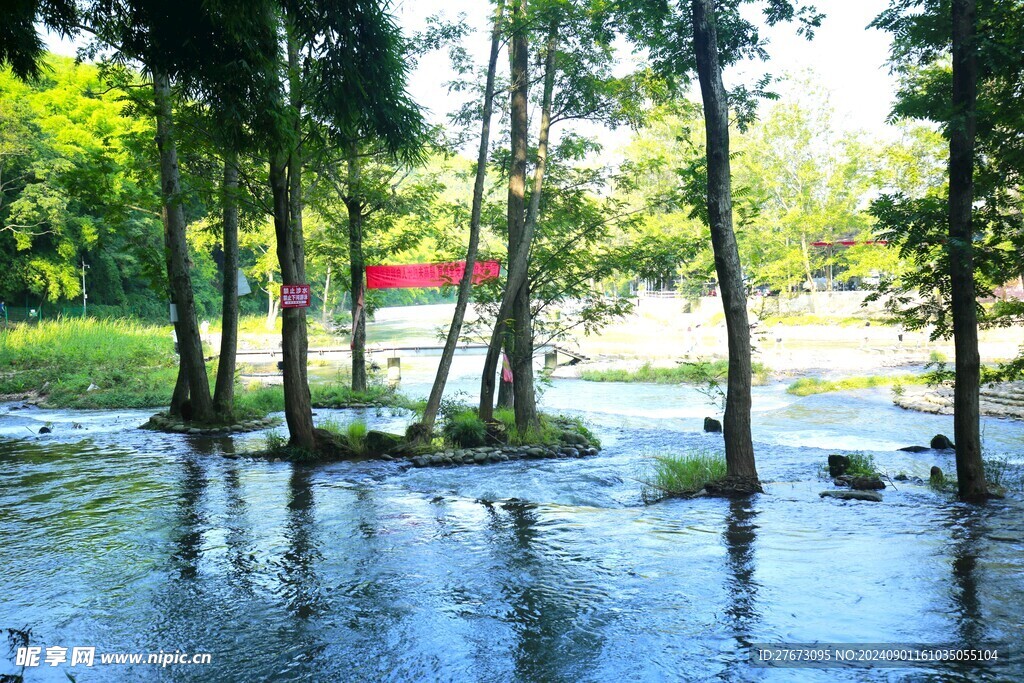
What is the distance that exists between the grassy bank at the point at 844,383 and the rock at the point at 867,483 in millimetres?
12948

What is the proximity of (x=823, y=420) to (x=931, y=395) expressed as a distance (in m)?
4.78

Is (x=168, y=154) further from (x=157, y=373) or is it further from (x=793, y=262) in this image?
(x=793, y=262)

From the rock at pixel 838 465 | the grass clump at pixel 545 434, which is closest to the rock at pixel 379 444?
the grass clump at pixel 545 434

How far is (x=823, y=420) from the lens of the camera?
18.2 metres

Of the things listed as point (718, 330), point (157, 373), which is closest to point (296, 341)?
point (157, 373)

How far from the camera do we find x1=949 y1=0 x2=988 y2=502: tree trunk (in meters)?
8.67

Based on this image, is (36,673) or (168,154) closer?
(36,673)

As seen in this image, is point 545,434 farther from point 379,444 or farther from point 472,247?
point 472,247

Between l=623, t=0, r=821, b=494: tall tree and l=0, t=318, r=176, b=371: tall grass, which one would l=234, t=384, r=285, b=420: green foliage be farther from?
l=623, t=0, r=821, b=494: tall tree

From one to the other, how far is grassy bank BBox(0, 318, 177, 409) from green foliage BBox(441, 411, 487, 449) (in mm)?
11277

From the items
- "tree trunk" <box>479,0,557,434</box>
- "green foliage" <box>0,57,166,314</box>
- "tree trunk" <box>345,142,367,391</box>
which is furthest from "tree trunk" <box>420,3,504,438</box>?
"green foliage" <box>0,57,166,314</box>

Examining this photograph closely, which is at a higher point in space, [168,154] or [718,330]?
[168,154]

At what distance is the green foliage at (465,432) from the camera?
42.8ft

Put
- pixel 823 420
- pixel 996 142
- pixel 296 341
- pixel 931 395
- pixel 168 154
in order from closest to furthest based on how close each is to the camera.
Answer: pixel 996 142, pixel 296 341, pixel 168 154, pixel 823 420, pixel 931 395
